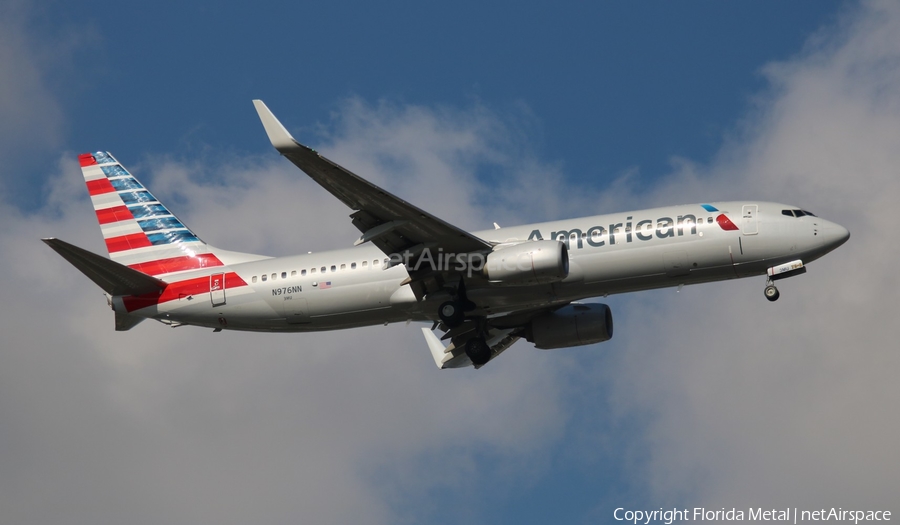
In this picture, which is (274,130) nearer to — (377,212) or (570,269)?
(377,212)

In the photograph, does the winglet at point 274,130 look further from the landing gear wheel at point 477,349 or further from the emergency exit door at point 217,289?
the landing gear wheel at point 477,349

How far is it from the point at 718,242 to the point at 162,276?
21.7m

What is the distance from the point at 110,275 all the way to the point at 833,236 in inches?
1042

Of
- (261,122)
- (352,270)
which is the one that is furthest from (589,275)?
(261,122)

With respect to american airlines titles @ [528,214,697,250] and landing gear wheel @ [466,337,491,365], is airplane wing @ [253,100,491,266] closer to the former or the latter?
american airlines titles @ [528,214,697,250]

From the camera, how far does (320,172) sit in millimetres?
33625

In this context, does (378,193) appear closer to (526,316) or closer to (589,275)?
(589,275)

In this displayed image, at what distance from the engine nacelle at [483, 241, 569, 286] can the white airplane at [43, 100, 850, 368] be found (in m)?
0.05

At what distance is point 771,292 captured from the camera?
1473 inches

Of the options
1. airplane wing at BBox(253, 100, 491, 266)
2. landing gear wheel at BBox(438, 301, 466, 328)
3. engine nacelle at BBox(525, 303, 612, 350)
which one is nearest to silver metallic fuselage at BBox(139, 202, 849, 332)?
landing gear wheel at BBox(438, 301, 466, 328)

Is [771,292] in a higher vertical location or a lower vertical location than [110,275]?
lower

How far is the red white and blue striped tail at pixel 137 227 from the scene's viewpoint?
143 feet

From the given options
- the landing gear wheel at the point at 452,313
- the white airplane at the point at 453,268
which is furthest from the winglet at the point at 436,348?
the landing gear wheel at the point at 452,313

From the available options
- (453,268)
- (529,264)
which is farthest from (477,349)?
(529,264)
